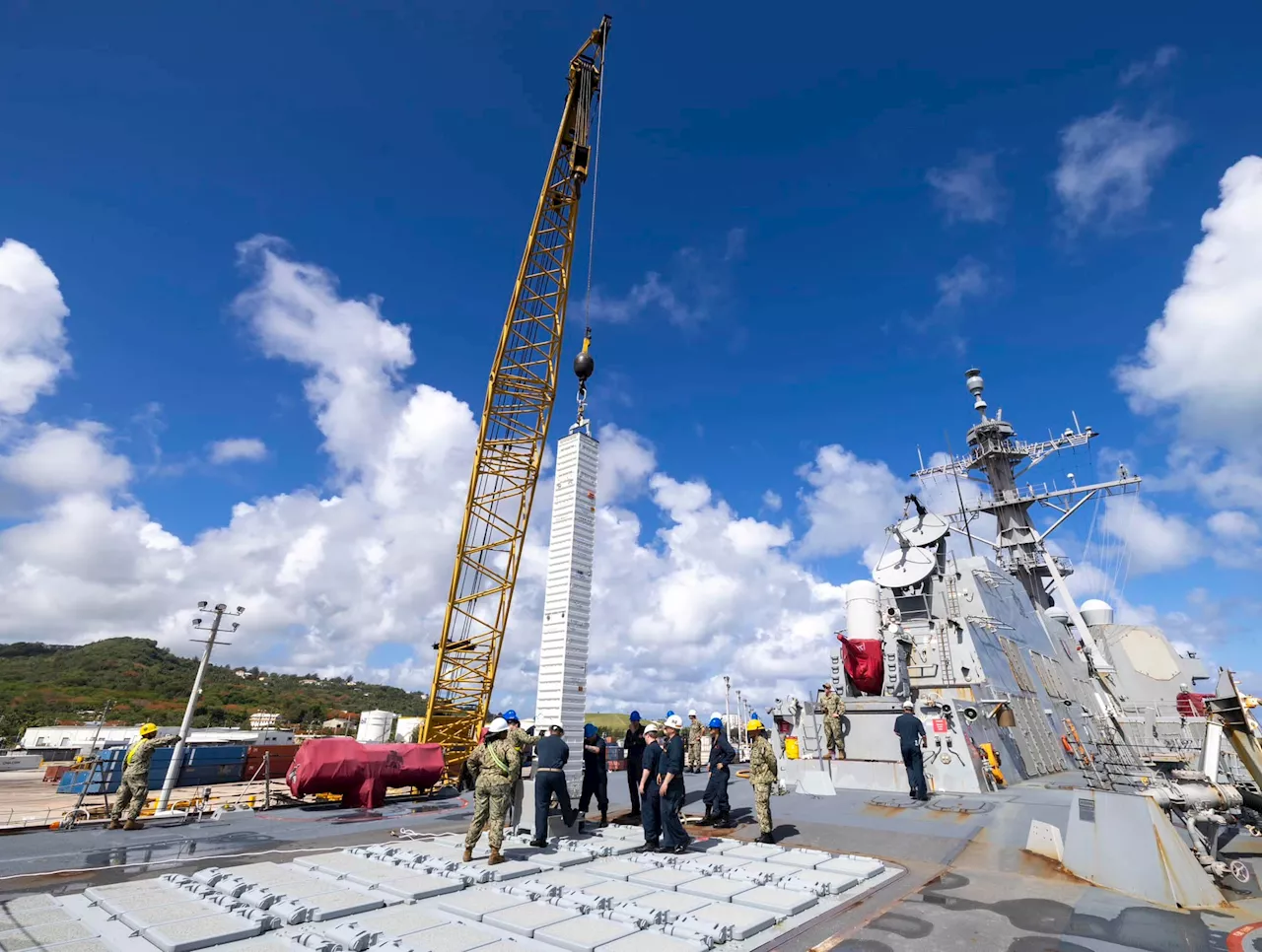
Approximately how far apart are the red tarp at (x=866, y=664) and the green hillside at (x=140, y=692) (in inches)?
2591

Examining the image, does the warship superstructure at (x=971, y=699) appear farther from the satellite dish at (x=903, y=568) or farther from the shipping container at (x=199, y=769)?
the shipping container at (x=199, y=769)

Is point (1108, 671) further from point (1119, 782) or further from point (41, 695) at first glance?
point (41, 695)

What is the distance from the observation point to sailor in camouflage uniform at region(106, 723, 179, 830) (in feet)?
33.8

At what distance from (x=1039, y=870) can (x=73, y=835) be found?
13.6m

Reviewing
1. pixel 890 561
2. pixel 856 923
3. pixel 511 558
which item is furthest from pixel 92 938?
pixel 511 558

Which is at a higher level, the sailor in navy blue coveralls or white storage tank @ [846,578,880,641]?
white storage tank @ [846,578,880,641]

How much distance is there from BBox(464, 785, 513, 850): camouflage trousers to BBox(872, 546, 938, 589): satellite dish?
47.0 feet

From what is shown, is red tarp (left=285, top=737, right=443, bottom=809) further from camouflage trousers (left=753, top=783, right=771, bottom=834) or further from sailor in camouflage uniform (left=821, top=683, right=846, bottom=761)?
sailor in camouflage uniform (left=821, top=683, right=846, bottom=761)

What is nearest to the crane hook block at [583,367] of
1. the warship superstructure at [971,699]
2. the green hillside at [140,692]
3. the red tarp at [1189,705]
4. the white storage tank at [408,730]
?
the warship superstructure at [971,699]

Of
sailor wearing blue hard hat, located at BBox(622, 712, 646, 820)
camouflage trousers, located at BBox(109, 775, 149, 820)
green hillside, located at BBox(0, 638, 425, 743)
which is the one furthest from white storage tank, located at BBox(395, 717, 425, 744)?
green hillside, located at BBox(0, 638, 425, 743)

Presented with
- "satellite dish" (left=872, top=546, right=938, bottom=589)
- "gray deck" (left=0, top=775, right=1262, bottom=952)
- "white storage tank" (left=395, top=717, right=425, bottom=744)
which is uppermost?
"satellite dish" (left=872, top=546, right=938, bottom=589)

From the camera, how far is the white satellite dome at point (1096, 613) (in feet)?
120

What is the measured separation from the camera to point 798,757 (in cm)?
1572

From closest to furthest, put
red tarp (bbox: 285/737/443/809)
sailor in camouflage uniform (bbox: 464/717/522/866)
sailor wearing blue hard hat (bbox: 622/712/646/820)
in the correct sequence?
sailor in camouflage uniform (bbox: 464/717/522/866)
sailor wearing blue hard hat (bbox: 622/712/646/820)
red tarp (bbox: 285/737/443/809)
